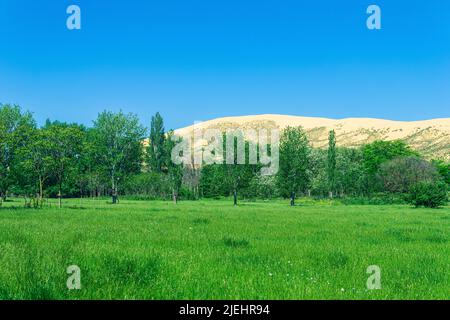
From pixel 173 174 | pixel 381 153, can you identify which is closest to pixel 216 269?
pixel 173 174

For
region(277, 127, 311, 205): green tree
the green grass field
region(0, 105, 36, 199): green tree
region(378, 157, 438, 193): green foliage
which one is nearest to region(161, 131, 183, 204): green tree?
region(277, 127, 311, 205): green tree

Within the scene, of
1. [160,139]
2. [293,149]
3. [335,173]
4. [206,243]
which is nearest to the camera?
[206,243]

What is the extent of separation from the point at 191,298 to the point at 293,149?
74379 millimetres

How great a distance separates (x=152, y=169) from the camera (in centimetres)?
11612

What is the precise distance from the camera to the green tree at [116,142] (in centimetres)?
7888

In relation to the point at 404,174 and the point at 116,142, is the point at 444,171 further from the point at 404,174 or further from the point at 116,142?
the point at 116,142

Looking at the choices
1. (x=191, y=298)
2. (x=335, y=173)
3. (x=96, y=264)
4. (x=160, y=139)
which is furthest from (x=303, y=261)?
(x=160, y=139)

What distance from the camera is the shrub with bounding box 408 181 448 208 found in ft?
190

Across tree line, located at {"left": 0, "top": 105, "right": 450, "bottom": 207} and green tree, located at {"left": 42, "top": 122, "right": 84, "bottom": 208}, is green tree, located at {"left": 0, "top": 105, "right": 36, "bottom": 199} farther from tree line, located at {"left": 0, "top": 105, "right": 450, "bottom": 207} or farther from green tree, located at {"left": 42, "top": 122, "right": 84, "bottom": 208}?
green tree, located at {"left": 42, "top": 122, "right": 84, "bottom": 208}

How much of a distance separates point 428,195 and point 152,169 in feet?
247

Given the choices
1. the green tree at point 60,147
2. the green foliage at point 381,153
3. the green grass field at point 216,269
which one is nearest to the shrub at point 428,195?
the green tree at point 60,147

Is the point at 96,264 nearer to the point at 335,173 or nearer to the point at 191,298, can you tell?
the point at 191,298
